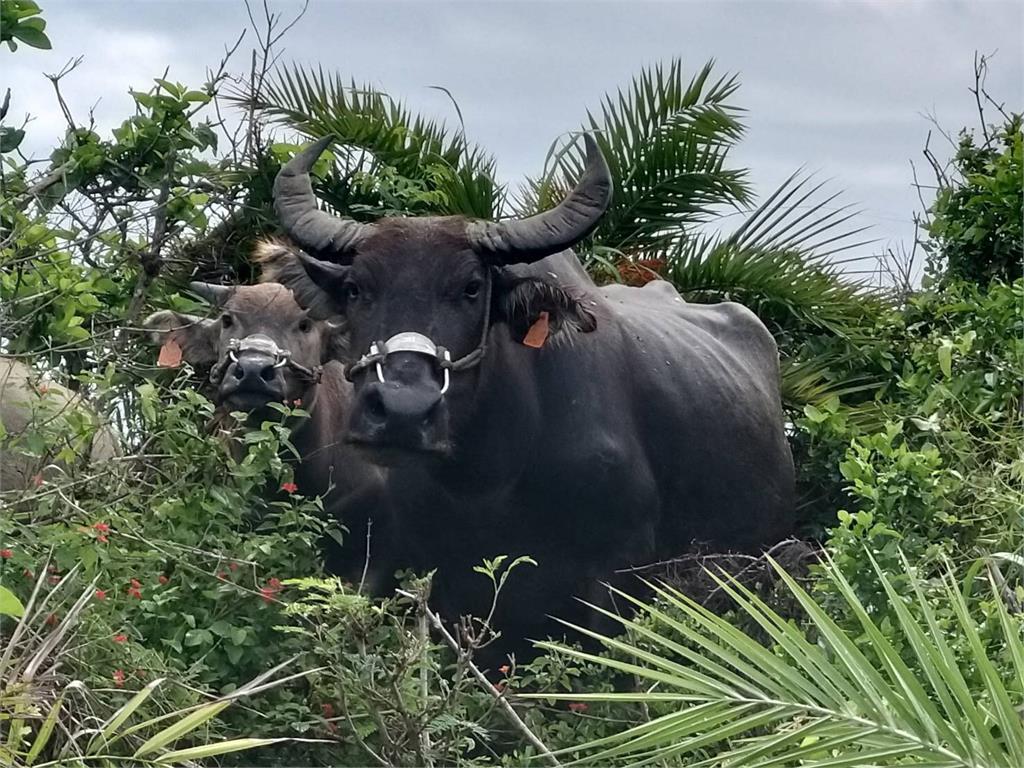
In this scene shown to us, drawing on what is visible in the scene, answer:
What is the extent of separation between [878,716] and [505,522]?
10.6 feet

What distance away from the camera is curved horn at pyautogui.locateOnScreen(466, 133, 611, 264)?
555 cm

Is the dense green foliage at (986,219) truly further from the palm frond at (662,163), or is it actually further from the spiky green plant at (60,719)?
the spiky green plant at (60,719)

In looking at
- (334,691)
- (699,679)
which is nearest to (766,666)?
(699,679)

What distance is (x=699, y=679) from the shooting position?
2.78 meters

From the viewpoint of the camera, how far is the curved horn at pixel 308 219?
568 centimetres

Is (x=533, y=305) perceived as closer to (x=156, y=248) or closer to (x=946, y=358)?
(x=156, y=248)

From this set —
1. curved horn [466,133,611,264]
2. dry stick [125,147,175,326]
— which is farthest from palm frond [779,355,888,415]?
dry stick [125,147,175,326]

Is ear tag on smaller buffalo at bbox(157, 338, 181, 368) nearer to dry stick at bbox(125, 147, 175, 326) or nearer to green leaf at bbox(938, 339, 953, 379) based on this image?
dry stick at bbox(125, 147, 175, 326)

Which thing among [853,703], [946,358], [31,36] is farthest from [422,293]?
[853,703]

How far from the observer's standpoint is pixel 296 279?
5.87 meters

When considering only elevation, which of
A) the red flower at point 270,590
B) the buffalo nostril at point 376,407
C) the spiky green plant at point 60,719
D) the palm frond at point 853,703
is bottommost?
the spiky green plant at point 60,719

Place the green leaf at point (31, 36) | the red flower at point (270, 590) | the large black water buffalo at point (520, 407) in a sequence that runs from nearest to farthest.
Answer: the green leaf at point (31, 36)
the red flower at point (270, 590)
the large black water buffalo at point (520, 407)

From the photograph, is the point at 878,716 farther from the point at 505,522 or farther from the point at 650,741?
the point at 505,522

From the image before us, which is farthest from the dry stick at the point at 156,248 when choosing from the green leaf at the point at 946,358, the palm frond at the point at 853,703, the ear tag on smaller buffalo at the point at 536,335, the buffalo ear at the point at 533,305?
the palm frond at the point at 853,703
